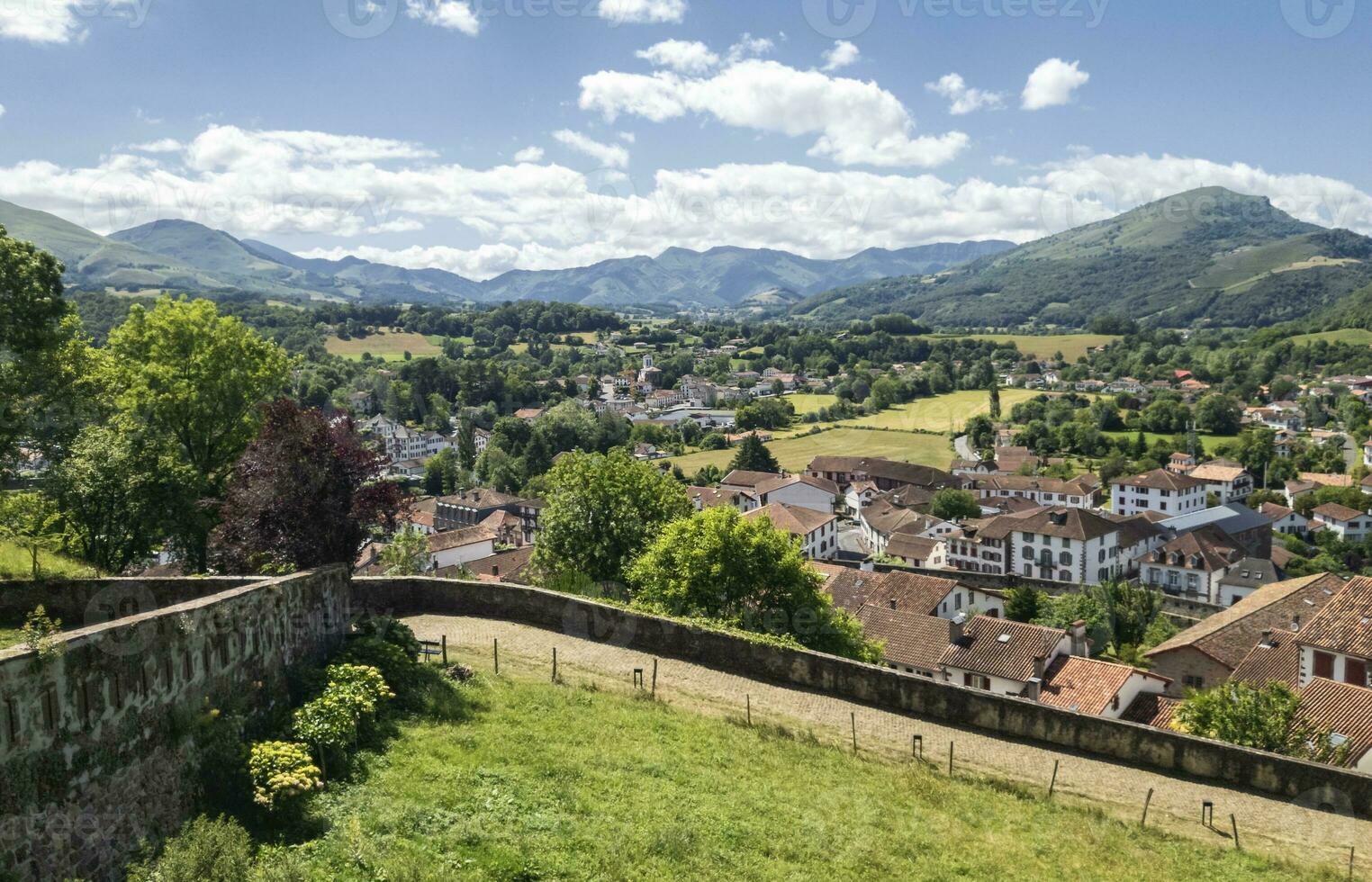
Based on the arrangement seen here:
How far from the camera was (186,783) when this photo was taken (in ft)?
27.6

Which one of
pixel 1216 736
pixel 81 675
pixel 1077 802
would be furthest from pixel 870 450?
pixel 81 675

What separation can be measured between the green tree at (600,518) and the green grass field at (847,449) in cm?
8463

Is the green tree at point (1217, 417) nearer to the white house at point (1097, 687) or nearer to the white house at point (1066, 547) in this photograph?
the white house at point (1066, 547)

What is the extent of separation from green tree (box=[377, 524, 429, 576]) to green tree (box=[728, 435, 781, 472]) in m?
66.5

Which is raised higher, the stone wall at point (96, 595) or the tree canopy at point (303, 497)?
the tree canopy at point (303, 497)

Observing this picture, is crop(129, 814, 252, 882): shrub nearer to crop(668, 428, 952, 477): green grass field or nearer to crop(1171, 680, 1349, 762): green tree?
crop(1171, 680, 1349, 762): green tree

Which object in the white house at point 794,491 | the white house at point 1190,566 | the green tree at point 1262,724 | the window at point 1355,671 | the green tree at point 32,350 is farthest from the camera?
the white house at point 794,491

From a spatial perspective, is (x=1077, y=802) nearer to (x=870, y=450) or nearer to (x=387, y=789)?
(x=387, y=789)

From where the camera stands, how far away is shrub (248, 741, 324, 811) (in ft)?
28.0

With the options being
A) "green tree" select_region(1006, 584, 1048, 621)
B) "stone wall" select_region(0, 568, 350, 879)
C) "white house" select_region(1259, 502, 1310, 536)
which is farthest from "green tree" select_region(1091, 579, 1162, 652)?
"white house" select_region(1259, 502, 1310, 536)

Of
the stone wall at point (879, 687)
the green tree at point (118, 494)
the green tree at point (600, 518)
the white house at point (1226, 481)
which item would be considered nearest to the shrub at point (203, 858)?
the stone wall at point (879, 687)

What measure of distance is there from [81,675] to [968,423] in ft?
453

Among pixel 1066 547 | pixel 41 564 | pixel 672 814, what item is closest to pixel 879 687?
pixel 672 814

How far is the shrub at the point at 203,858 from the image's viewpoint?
7.04m
